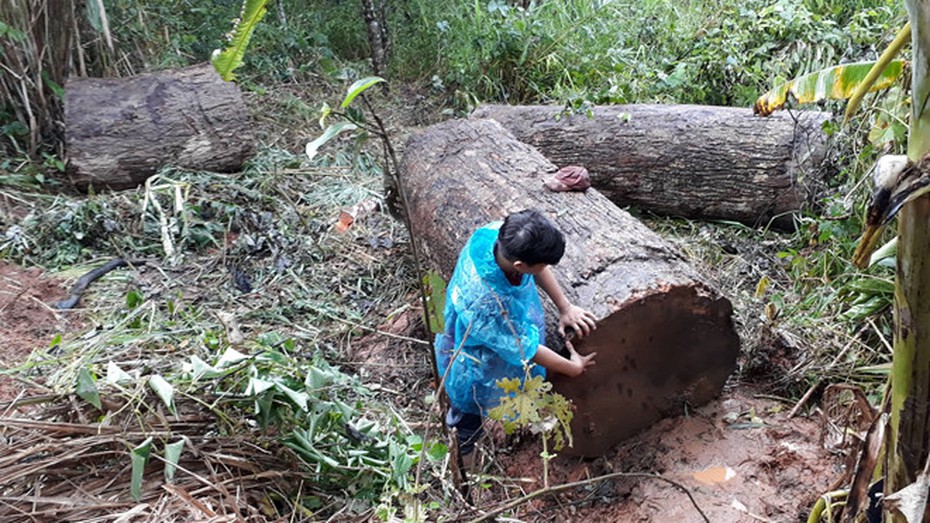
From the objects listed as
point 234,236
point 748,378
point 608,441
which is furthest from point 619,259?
point 234,236

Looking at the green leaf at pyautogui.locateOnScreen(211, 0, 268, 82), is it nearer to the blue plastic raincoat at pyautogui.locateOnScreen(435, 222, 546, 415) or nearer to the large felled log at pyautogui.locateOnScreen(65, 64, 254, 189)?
the blue plastic raincoat at pyautogui.locateOnScreen(435, 222, 546, 415)

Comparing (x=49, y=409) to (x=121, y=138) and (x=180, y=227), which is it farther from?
(x=121, y=138)

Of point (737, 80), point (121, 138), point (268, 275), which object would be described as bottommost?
point (268, 275)

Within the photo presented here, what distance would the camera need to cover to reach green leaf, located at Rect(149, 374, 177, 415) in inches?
77.5

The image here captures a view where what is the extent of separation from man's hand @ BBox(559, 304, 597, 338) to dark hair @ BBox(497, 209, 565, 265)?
268 mm

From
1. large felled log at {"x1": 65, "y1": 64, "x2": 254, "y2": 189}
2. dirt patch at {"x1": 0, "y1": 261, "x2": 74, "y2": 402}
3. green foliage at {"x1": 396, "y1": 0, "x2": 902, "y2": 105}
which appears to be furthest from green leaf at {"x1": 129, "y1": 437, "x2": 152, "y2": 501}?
green foliage at {"x1": 396, "y1": 0, "x2": 902, "y2": 105}

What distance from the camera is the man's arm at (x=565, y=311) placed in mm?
2527

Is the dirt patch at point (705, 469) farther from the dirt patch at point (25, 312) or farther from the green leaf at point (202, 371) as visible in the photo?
the dirt patch at point (25, 312)

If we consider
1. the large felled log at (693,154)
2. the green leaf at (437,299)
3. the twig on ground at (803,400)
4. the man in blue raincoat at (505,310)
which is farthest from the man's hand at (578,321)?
the large felled log at (693,154)

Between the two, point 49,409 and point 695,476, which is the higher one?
point 49,409

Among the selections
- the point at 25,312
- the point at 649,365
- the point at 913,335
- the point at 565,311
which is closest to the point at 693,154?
the point at 649,365

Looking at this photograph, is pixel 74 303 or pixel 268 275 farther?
pixel 268 275

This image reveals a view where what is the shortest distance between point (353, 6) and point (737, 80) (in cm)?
419

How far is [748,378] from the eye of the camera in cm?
314
